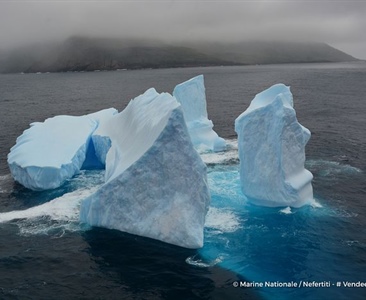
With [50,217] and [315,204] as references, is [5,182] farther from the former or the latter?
[315,204]

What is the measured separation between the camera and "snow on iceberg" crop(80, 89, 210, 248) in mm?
23516

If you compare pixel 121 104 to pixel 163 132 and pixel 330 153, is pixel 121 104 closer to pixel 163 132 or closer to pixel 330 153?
pixel 330 153

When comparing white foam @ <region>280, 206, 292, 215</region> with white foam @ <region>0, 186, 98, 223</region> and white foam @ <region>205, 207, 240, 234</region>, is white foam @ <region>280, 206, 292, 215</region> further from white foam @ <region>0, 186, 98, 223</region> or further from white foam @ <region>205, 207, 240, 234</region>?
white foam @ <region>0, 186, 98, 223</region>

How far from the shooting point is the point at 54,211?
91.7 feet

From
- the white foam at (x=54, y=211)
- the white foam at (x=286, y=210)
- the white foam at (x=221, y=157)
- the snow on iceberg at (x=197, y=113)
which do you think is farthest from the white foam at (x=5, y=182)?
the white foam at (x=286, y=210)

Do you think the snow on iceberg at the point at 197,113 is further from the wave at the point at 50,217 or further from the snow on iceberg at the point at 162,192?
the snow on iceberg at the point at 162,192

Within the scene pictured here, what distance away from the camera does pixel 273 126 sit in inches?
1121

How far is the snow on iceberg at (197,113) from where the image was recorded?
43.2 m

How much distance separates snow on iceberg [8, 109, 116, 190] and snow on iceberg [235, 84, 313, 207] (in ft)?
50.1

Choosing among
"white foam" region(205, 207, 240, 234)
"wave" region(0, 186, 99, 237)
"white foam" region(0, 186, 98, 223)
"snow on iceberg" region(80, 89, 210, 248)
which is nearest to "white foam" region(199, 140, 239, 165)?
"white foam" region(205, 207, 240, 234)

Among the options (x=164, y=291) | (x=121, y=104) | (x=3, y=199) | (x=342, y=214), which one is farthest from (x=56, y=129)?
(x=121, y=104)

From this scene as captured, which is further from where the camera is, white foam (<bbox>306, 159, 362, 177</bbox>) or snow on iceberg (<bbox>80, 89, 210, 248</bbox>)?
white foam (<bbox>306, 159, 362, 177</bbox>)

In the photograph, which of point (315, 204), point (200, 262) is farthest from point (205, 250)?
point (315, 204)

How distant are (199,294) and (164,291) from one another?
173cm
